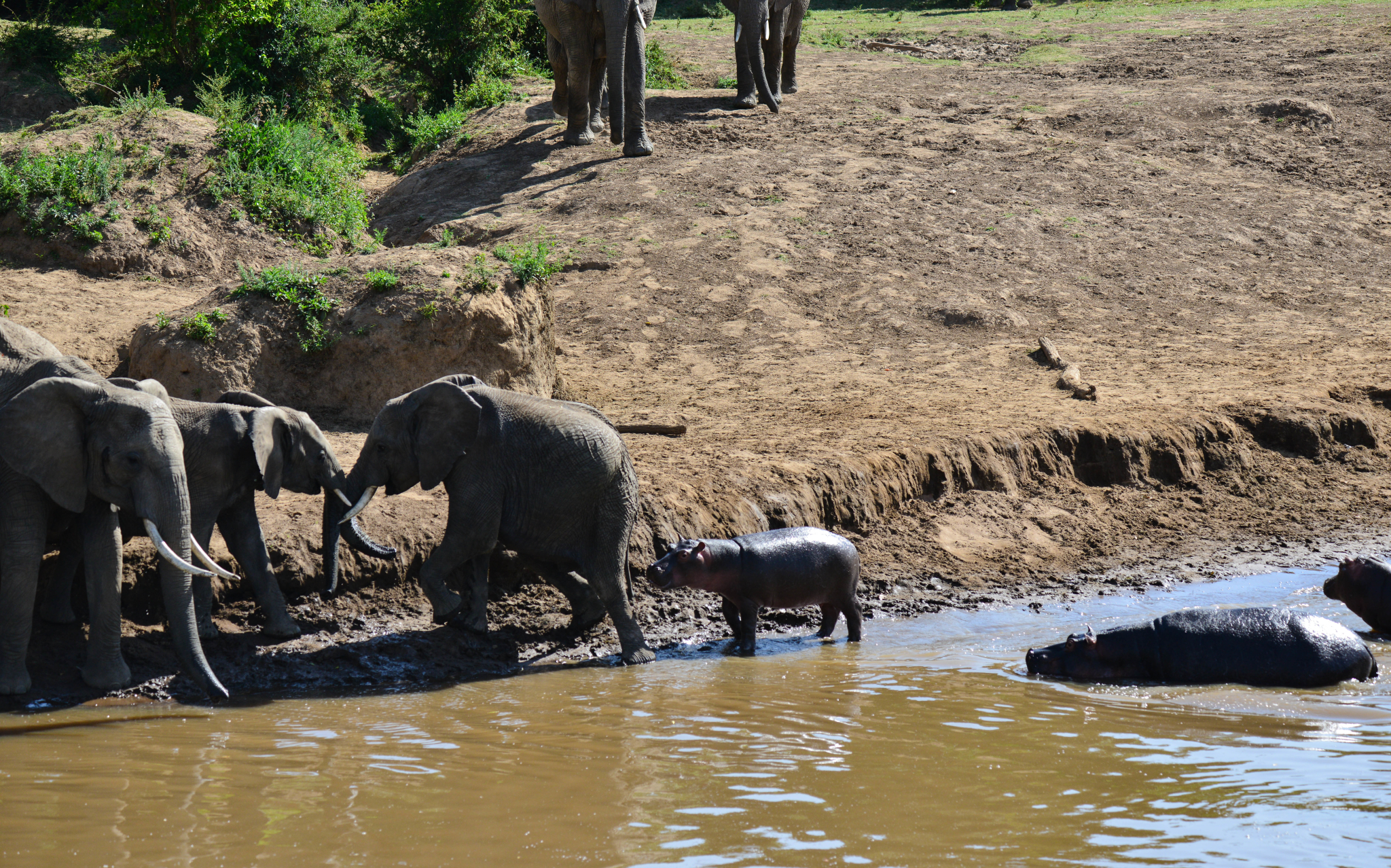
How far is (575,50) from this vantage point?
53.3 feet

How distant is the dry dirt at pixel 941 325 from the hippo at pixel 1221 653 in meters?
1.72

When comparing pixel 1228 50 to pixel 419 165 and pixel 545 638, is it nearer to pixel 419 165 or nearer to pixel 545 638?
pixel 419 165

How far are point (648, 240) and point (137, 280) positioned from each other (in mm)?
5546

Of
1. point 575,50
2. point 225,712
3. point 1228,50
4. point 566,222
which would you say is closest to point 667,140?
point 575,50

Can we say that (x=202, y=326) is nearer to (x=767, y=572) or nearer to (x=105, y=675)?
(x=105, y=675)

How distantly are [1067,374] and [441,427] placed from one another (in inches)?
262

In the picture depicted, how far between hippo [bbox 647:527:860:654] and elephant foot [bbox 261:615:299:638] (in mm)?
2004

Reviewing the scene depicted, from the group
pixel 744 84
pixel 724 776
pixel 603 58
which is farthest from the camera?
pixel 744 84

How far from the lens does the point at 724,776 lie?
16.6 ft

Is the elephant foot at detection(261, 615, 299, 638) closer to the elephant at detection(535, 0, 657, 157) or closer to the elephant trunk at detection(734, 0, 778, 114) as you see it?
the elephant at detection(535, 0, 657, 157)

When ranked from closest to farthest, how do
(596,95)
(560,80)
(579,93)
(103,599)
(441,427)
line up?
(103,599) → (441,427) → (579,93) → (560,80) → (596,95)

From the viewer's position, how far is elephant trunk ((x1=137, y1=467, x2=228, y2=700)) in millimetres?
5875

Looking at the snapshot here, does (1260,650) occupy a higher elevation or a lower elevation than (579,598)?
lower

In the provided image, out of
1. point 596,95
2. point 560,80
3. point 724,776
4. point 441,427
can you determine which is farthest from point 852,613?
point 560,80
